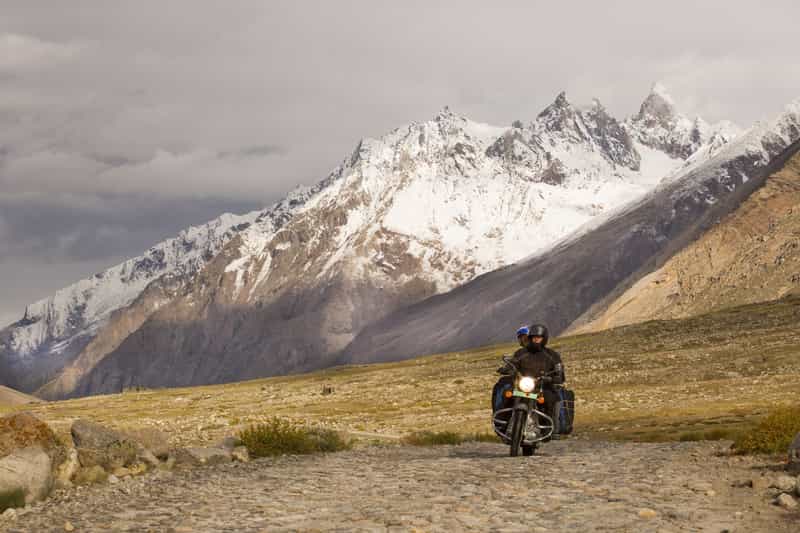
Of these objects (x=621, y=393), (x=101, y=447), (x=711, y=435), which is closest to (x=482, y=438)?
(x=711, y=435)

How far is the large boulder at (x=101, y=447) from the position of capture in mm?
20781

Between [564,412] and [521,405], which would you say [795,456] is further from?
[564,412]

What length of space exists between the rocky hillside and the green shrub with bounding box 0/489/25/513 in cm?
15454

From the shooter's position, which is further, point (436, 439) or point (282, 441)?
point (436, 439)

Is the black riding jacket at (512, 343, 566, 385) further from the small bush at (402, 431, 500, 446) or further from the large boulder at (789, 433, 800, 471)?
the small bush at (402, 431, 500, 446)

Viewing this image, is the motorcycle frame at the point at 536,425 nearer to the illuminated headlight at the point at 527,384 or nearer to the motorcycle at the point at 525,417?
the motorcycle at the point at 525,417

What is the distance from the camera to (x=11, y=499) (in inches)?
636

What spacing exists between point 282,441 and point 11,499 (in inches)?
429

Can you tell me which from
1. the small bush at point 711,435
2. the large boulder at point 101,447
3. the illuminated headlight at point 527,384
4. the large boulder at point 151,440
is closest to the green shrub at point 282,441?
the large boulder at point 151,440

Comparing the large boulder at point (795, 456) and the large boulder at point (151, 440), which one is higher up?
the large boulder at point (151, 440)

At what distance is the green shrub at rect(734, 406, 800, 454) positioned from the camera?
2128cm

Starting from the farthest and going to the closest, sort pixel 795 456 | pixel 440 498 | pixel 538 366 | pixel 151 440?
pixel 538 366, pixel 151 440, pixel 795 456, pixel 440 498

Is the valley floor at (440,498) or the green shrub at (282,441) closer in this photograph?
the valley floor at (440,498)

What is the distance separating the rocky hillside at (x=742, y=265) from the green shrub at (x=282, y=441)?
142 metres
